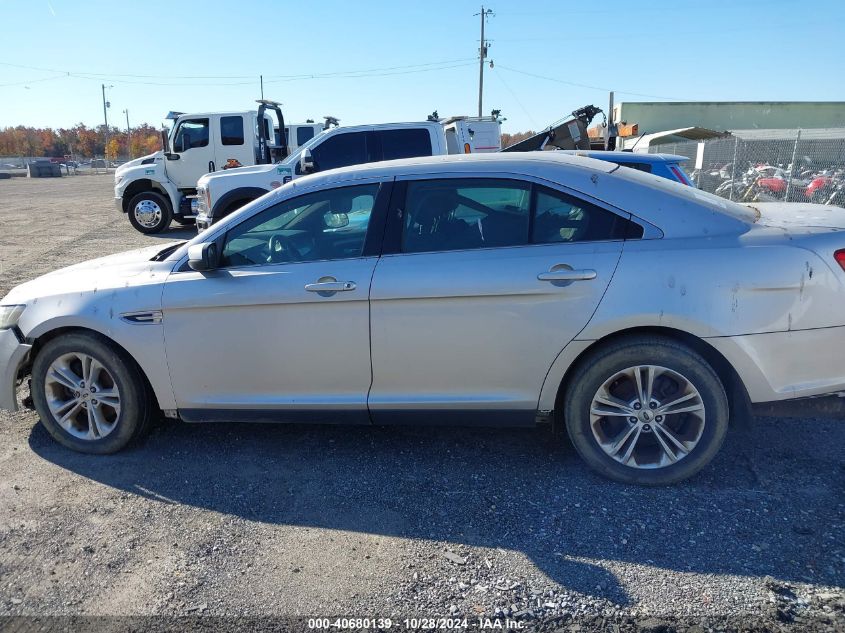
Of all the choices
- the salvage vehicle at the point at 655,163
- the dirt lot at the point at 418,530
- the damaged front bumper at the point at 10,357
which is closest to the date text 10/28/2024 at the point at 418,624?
the dirt lot at the point at 418,530

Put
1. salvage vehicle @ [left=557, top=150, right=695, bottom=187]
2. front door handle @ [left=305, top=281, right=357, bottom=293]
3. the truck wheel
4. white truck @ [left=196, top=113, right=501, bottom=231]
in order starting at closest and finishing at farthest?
front door handle @ [left=305, top=281, right=357, bottom=293] < salvage vehicle @ [left=557, top=150, right=695, bottom=187] < white truck @ [left=196, top=113, right=501, bottom=231] < the truck wheel

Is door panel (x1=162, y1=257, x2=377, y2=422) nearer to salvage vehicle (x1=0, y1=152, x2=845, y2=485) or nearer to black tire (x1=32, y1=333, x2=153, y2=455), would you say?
salvage vehicle (x1=0, y1=152, x2=845, y2=485)

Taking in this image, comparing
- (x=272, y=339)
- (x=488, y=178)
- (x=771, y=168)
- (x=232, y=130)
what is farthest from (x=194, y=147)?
(x=771, y=168)

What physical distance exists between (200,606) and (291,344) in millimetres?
1444

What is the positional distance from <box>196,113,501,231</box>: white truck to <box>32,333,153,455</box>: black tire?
24.9 ft

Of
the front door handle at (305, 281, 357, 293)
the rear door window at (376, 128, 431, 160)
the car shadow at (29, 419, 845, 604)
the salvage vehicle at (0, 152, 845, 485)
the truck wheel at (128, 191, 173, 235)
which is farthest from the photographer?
the truck wheel at (128, 191, 173, 235)

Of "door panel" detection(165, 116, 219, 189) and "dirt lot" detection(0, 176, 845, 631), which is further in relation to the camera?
"door panel" detection(165, 116, 219, 189)

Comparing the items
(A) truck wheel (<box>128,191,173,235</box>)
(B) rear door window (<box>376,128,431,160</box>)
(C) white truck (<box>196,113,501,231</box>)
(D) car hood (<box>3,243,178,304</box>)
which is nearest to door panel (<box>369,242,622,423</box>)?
(D) car hood (<box>3,243,178,304</box>)

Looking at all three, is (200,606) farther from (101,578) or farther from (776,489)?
(776,489)

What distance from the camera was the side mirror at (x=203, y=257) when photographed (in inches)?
149

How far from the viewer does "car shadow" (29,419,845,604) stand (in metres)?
3.02

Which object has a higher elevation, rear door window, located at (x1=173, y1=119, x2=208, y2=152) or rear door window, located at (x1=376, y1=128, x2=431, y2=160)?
rear door window, located at (x1=173, y1=119, x2=208, y2=152)

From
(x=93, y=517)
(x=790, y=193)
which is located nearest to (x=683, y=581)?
(x=93, y=517)

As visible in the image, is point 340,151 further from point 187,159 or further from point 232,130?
point 187,159
